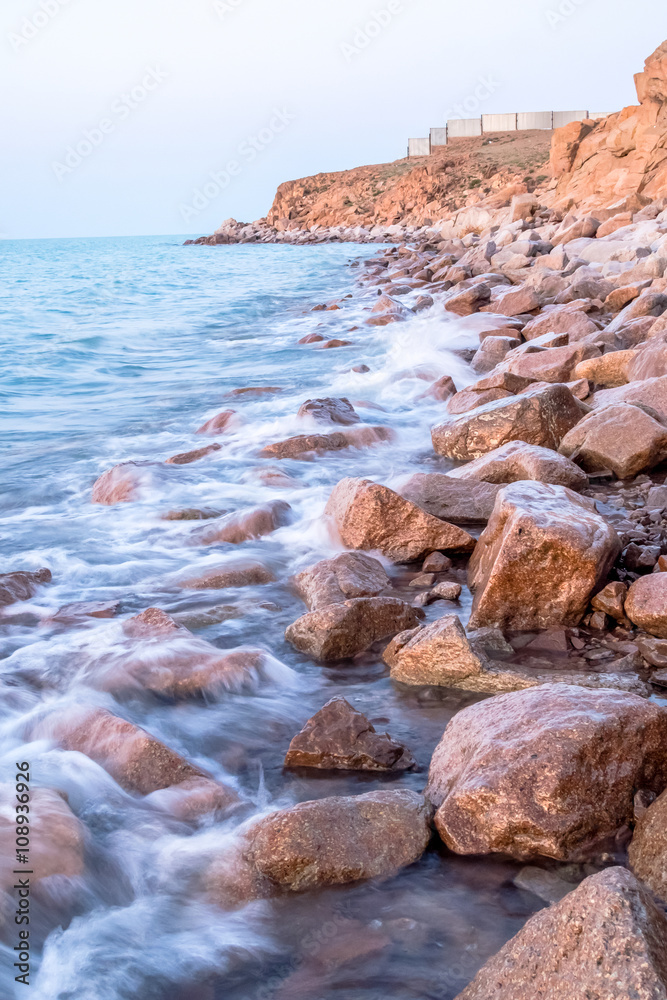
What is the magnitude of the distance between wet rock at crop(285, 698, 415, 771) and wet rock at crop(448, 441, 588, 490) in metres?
2.31

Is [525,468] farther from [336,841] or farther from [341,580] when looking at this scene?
[336,841]

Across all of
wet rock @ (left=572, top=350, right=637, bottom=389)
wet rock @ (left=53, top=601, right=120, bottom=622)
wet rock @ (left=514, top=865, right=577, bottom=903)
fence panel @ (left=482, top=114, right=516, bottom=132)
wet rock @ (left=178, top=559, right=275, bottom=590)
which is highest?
fence panel @ (left=482, top=114, right=516, bottom=132)

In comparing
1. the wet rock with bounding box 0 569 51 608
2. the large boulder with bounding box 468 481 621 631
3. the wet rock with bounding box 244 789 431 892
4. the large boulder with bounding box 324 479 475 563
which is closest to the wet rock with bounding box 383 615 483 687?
the large boulder with bounding box 468 481 621 631

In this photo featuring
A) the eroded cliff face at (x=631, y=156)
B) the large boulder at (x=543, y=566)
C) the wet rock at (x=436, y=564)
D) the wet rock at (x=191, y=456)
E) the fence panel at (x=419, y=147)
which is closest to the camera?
the large boulder at (x=543, y=566)

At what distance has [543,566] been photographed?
3.61 meters

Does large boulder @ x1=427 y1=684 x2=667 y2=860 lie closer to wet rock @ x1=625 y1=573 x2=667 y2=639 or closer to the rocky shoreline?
the rocky shoreline

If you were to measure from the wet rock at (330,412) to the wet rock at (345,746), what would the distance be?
519cm

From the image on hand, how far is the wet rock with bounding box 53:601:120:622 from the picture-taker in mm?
4199

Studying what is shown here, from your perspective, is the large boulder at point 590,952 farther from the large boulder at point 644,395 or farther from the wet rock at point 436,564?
the large boulder at point 644,395

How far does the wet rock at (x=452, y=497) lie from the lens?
16.0 ft

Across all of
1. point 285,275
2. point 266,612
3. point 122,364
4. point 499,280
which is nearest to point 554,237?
point 499,280

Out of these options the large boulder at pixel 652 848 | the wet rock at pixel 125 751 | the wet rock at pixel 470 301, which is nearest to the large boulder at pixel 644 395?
the large boulder at pixel 652 848

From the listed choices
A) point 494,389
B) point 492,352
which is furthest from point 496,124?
point 494,389

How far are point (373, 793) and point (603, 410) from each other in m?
3.78
